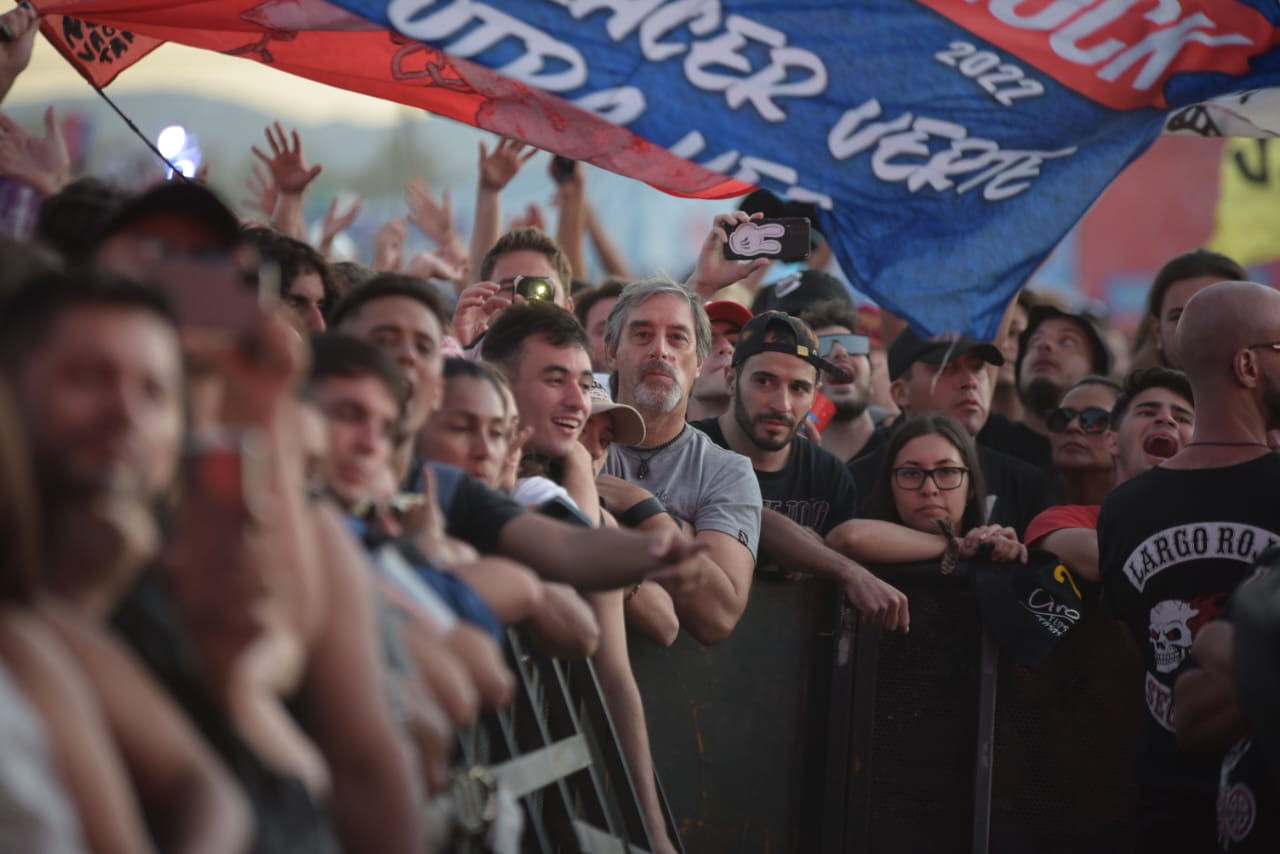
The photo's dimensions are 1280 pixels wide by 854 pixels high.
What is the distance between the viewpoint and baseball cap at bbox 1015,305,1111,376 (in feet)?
26.2

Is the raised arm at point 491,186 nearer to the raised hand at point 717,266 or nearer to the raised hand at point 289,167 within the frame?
the raised hand at point 289,167

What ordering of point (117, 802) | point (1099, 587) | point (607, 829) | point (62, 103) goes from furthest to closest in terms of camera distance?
point (62, 103) → point (1099, 587) → point (607, 829) → point (117, 802)

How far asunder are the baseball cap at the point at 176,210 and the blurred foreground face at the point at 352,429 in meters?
0.33

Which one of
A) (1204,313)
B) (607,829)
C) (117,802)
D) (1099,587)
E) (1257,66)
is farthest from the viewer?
(1099,587)

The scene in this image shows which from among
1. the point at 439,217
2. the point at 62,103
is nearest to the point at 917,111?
the point at 439,217

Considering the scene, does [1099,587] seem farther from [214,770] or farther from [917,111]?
[214,770]

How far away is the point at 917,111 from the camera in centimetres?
543

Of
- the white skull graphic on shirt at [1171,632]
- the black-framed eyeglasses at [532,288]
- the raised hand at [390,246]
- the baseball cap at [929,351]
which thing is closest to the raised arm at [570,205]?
the raised hand at [390,246]

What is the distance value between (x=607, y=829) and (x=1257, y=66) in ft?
11.6

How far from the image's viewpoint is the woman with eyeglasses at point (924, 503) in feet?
20.3

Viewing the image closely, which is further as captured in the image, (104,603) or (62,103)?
(62,103)

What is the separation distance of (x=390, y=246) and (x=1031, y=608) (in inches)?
158

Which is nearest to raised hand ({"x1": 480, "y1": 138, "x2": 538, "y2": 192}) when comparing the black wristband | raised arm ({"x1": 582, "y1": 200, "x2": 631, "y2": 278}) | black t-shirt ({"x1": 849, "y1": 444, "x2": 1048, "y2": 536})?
raised arm ({"x1": 582, "y1": 200, "x2": 631, "y2": 278})

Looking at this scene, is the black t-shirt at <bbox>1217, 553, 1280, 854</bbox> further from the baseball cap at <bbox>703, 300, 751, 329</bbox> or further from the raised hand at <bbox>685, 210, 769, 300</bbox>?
the baseball cap at <bbox>703, 300, 751, 329</bbox>
